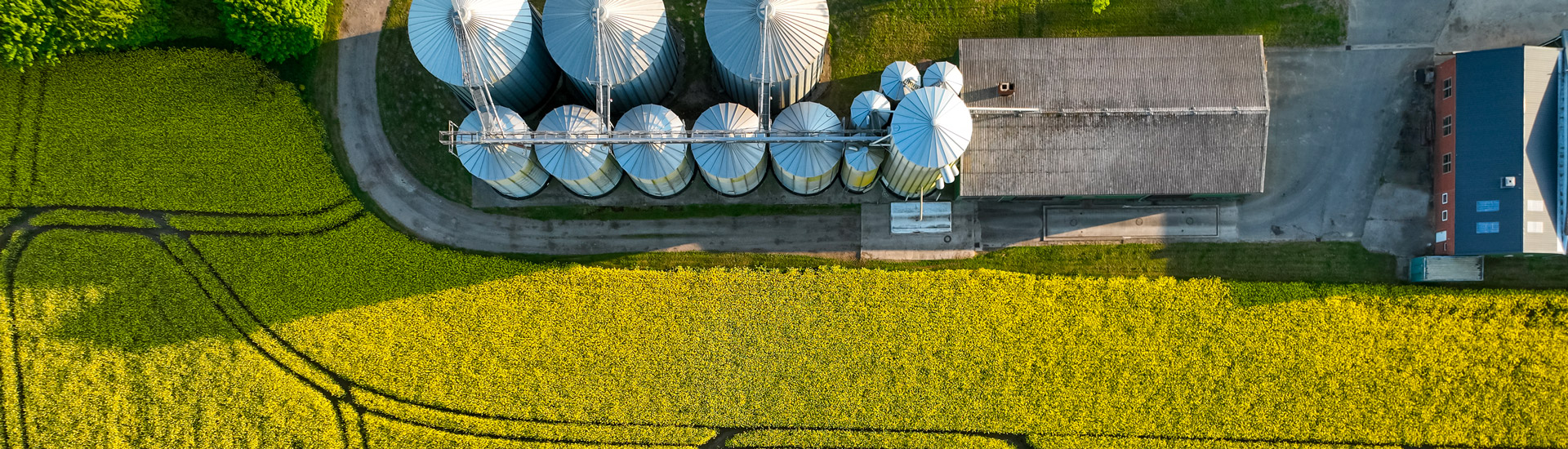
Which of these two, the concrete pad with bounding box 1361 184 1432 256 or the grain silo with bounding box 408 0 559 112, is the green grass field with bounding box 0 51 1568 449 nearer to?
the concrete pad with bounding box 1361 184 1432 256

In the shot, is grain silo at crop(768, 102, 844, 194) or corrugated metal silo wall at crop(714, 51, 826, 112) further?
corrugated metal silo wall at crop(714, 51, 826, 112)

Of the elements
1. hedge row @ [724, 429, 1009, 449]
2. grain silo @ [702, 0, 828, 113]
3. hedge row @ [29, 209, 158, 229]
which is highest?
grain silo @ [702, 0, 828, 113]

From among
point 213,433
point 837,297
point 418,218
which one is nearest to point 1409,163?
point 837,297

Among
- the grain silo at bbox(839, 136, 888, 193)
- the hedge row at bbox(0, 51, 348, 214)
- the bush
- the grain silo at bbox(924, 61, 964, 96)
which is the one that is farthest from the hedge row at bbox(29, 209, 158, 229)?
the grain silo at bbox(924, 61, 964, 96)

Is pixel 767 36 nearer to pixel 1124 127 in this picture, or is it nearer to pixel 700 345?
pixel 700 345

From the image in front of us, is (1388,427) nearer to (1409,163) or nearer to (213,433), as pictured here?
(1409,163)
